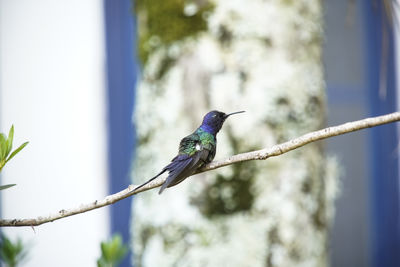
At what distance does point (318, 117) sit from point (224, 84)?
17.3 inches

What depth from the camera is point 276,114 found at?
204cm

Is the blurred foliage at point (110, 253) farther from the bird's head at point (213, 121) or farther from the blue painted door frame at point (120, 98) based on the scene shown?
the blue painted door frame at point (120, 98)

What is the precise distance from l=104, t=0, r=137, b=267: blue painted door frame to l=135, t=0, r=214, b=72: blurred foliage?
5.24 feet

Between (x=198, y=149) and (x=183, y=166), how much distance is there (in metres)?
0.20

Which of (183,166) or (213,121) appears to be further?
(213,121)

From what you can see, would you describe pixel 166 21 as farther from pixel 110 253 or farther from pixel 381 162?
pixel 381 162

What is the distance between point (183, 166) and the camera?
103cm

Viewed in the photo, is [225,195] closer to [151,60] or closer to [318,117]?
[318,117]

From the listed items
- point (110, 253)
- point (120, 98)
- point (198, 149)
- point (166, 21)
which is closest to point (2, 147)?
point (110, 253)

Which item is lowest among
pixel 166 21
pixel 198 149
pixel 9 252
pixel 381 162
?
pixel 381 162

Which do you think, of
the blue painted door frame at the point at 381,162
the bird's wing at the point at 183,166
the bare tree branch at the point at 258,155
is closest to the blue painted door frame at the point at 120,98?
the blue painted door frame at the point at 381,162

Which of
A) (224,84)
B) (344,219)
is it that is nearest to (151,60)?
(224,84)

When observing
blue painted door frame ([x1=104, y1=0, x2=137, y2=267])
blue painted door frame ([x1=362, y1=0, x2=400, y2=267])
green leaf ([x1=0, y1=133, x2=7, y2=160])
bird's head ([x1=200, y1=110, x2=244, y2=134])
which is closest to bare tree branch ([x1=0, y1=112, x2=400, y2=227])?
green leaf ([x1=0, y1=133, x2=7, y2=160])

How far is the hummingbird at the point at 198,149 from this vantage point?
1004mm
